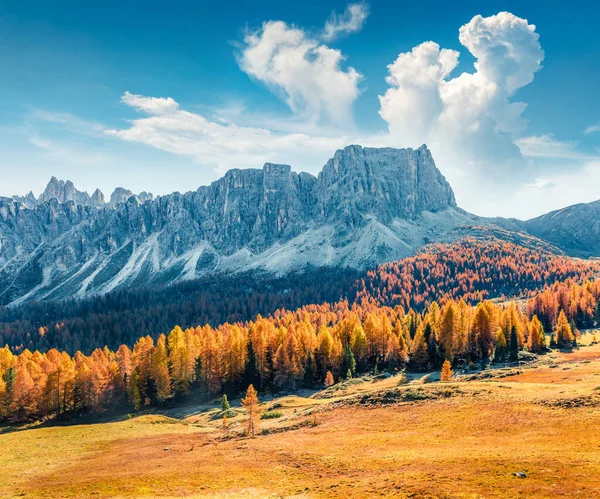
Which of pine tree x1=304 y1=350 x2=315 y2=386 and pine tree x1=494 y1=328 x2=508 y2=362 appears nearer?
pine tree x1=494 y1=328 x2=508 y2=362

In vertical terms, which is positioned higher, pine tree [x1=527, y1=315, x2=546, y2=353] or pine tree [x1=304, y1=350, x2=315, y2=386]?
pine tree [x1=527, y1=315, x2=546, y2=353]

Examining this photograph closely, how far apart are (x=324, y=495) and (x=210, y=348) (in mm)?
76805

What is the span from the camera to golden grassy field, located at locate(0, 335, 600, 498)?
30031 mm

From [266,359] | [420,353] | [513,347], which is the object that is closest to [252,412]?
[266,359]

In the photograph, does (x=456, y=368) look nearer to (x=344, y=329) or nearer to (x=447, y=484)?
(x=344, y=329)

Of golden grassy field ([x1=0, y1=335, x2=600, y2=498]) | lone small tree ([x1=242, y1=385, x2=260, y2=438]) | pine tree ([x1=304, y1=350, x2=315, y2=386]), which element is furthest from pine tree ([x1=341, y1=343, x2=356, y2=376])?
lone small tree ([x1=242, y1=385, x2=260, y2=438])

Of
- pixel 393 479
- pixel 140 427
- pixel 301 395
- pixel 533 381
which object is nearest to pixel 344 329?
pixel 301 395

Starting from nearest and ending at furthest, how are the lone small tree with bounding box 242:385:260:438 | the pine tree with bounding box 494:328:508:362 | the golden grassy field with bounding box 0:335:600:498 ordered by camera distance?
1. the golden grassy field with bounding box 0:335:600:498
2. the lone small tree with bounding box 242:385:260:438
3. the pine tree with bounding box 494:328:508:362

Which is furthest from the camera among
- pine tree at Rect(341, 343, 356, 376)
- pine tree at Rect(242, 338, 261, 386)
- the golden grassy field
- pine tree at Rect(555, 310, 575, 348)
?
pine tree at Rect(242, 338, 261, 386)

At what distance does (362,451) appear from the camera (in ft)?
139

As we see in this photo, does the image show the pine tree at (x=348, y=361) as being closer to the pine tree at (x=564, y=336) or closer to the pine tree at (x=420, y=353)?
the pine tree at (x=420, y=353)

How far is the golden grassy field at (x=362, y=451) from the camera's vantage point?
30031 mm

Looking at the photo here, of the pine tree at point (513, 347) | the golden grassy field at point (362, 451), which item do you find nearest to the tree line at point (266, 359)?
the pine tree at point (513, 347)

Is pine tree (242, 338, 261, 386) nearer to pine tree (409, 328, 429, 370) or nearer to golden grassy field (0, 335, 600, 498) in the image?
golden grassy field (0, 335, 600, 498)
